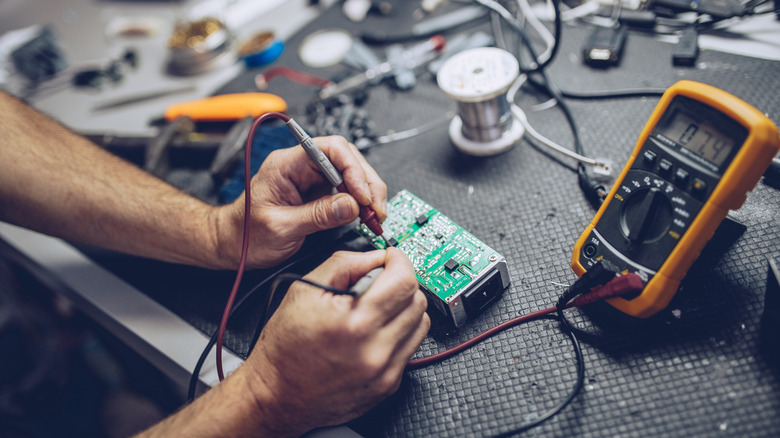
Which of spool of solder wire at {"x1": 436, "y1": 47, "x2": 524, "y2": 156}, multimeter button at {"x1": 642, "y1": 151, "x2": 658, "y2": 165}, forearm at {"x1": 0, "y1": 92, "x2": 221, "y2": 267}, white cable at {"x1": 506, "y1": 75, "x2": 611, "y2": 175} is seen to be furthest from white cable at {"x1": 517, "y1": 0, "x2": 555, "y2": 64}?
forearm at {"x1": 0, "y1": 92, "x2": 221, "y2": 267}

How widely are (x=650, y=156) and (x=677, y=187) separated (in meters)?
0.06

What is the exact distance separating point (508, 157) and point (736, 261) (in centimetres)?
40

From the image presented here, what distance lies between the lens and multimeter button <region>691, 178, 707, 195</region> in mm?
554

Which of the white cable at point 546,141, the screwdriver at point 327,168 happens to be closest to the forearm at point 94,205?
the screwdriver at point 327,168

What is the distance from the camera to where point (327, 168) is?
70 cm

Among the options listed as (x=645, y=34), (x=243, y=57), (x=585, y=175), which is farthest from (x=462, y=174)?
(x=243, y=57)

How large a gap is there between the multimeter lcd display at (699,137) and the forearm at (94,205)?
2.39 ft

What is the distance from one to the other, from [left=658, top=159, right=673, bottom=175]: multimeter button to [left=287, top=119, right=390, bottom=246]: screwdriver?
393 mm

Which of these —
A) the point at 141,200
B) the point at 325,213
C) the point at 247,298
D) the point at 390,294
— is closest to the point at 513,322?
the point at 390,294

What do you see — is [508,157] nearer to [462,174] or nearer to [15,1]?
[462,174]

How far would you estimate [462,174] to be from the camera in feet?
2.92

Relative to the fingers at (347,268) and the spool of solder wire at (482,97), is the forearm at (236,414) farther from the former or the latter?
the spool of solder wire at (482,97)

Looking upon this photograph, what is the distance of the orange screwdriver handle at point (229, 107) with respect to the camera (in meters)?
1.06

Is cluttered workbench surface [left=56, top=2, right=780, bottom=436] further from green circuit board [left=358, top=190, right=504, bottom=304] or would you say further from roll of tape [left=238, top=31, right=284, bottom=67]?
roll of tape [left=238, top=31, right=284, bottom=67]
